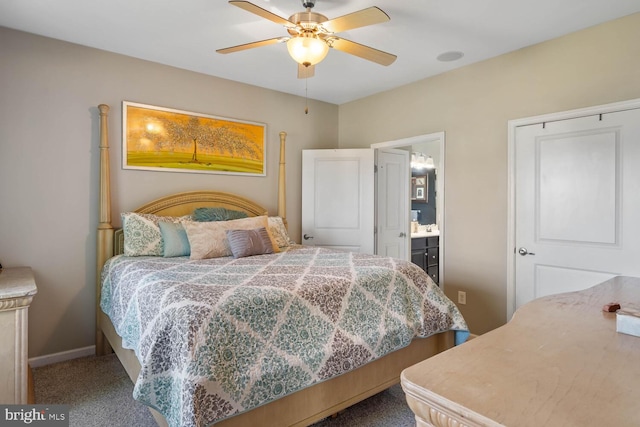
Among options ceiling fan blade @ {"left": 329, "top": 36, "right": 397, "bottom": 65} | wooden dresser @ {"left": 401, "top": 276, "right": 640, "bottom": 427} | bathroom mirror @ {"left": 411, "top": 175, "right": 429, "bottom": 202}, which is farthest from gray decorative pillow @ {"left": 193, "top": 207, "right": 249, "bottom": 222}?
bathroom mirror @ {"left": 411, "top": 175, "right": 429, "bottom": 202}

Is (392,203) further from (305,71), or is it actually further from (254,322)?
(254,322)

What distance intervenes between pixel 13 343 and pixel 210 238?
134 cm

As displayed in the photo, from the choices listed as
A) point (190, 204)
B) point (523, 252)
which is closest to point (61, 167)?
point (190, 204)

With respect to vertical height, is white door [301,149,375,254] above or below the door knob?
above

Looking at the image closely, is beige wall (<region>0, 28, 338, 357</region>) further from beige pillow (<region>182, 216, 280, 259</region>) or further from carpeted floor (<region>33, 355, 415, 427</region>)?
beige pillow (<region>182, 216, 280, 259</region>)

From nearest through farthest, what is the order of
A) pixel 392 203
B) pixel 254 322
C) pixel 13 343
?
pixel 254 322
pixel 13 343
pixel 392 203

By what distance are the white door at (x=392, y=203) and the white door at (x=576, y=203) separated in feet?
5.19

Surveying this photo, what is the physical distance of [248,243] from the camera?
289 cm

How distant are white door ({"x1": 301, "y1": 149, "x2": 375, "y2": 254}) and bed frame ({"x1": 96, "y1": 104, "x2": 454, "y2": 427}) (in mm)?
388

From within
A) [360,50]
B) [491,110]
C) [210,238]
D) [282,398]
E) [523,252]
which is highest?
[360,50]

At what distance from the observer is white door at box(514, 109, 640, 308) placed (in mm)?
2459

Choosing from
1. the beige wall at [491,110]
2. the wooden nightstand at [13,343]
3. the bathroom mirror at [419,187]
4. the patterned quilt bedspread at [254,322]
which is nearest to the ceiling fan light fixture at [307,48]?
the patterned quilt bedspread at [254,322]

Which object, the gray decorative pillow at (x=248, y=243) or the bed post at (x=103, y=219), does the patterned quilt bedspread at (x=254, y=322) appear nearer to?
the gray decorative pillow at (x=248, y=243)

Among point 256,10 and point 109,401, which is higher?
point 256,10
